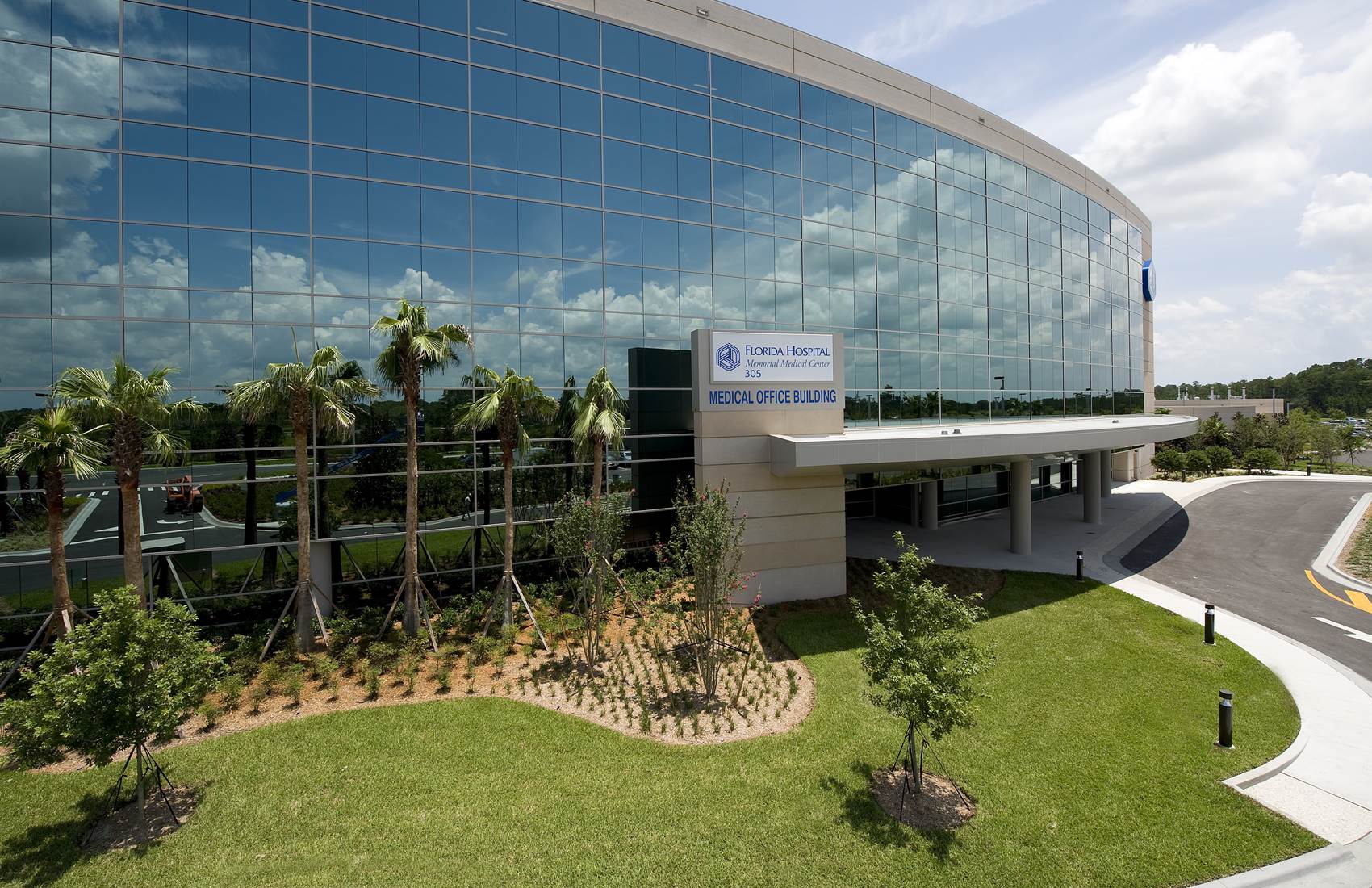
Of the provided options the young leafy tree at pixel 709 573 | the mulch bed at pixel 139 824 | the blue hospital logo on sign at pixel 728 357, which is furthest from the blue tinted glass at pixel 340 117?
the mulch bed at pixel 139 824

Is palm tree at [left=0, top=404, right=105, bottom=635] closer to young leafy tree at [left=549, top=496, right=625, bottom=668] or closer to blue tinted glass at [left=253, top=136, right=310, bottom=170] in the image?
blue tinted glass at [left=253, top=136, right=310, bottom=170]

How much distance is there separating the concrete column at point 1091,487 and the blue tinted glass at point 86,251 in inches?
1607

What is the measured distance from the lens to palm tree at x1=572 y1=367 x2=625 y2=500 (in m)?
17.4

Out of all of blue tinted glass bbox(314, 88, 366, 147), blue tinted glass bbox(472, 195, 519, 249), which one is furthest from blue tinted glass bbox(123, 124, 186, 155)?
blue tinted glass bbox(472, 195, 519, 249)

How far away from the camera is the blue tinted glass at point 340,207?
16609mm

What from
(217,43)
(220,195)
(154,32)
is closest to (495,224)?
(220,195)

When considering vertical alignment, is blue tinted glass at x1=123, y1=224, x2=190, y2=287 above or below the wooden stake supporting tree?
above

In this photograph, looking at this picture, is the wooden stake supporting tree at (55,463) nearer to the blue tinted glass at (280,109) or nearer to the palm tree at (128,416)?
the palm tree at (128,416)

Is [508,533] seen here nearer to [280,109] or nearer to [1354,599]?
[280,109]

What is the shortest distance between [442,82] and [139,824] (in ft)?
64.3

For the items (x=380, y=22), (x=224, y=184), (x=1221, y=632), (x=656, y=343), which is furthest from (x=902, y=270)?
(x=224, y=184)

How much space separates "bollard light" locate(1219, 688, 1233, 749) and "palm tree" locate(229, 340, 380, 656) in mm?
20135

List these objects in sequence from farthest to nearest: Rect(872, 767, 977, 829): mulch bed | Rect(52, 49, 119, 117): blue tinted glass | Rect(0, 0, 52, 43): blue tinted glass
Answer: Rect(52, 49, 119, 117): blue tinted glass
Rect(0, 0, 52, 43): blue tinted glass
Rect(872, 767, 977, 829): mulch bed

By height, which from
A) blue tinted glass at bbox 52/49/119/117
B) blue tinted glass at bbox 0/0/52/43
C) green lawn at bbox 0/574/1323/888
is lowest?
green lawn at bbox 0/574/1323/888
